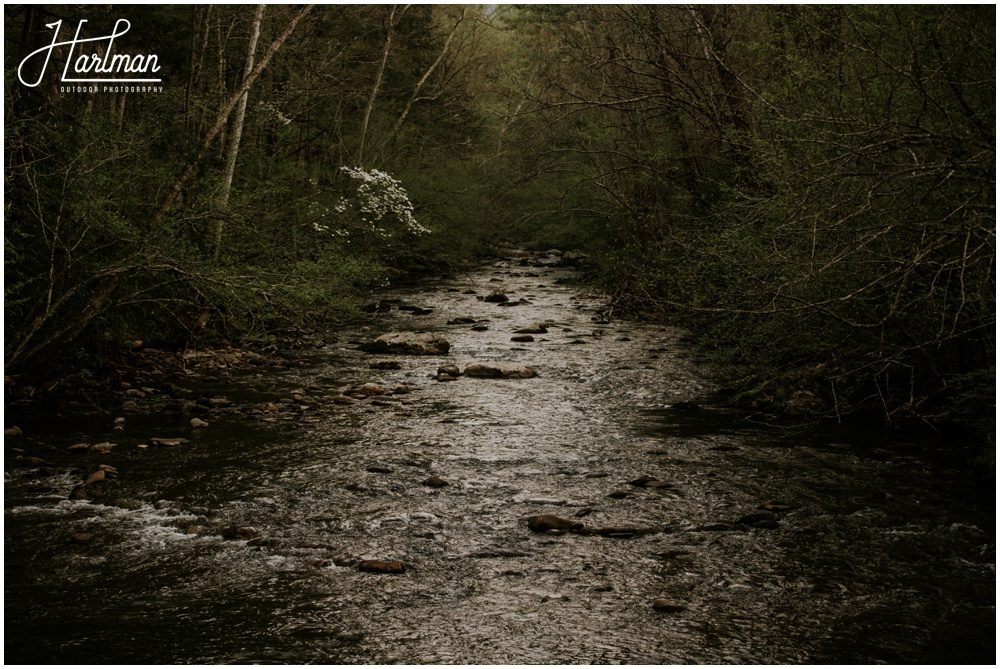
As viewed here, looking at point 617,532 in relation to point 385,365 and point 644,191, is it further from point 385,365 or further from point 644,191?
point 644,191

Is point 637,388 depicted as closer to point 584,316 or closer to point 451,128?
point 584,316

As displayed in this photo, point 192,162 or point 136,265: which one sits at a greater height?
point 192,162

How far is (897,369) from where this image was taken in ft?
33.1

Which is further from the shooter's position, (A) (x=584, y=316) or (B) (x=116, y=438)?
(A) (x=584, y=316)

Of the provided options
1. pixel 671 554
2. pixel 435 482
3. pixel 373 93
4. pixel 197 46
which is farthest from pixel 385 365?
pixel 373 93

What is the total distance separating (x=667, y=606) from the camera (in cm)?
567

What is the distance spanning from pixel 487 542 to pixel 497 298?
636 inches

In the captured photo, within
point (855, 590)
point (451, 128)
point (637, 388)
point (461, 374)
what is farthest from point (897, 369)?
point (451, 128)

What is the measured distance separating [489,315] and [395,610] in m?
14.6

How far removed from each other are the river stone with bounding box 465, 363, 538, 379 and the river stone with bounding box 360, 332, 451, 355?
1.80 metres

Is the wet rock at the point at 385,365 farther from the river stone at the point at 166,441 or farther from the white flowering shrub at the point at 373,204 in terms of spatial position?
the white flowering shrub at the point at 373,204

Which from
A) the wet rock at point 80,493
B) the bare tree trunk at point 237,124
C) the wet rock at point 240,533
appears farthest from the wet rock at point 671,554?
the bare tree trunk at point 237,124

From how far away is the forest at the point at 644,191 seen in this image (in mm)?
7789

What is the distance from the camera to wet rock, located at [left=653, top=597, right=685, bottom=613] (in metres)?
5.65
